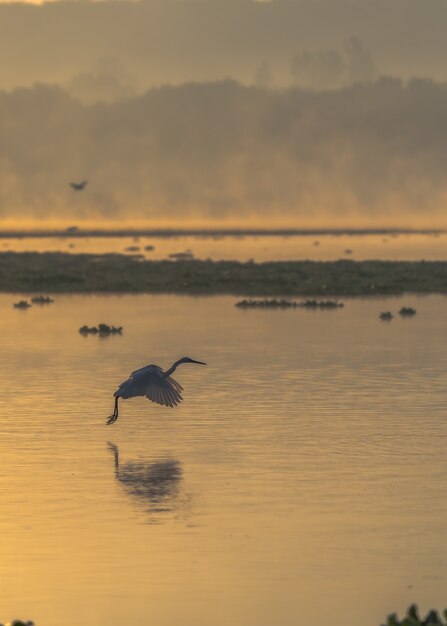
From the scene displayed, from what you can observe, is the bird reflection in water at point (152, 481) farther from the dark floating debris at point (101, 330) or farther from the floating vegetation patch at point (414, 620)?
the dark floating debris at point (101, 330)

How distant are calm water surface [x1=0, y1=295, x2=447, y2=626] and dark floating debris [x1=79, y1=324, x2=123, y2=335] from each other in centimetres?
580

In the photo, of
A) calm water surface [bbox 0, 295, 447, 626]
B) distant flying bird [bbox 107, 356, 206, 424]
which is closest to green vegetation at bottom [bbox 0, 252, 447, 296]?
calm water surface [bbox 0, 295, 447, 626]

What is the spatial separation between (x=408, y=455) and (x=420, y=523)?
460 centimetres

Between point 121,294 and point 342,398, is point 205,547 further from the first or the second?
point 121,294

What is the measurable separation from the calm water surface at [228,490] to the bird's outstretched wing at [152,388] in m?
0.59

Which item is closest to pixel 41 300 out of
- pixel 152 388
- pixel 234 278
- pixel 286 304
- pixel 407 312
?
pixel 286 304

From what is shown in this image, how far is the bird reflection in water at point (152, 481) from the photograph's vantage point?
1873 centimetres

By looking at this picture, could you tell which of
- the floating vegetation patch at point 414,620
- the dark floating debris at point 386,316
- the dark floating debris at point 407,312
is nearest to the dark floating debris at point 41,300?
the dark floating debris at point 407,312

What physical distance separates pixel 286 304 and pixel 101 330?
14682mm

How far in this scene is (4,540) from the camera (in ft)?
54.1

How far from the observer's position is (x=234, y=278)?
74375mm

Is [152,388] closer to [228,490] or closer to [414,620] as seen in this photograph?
[228,490]

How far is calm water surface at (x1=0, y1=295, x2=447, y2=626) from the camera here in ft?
46.7

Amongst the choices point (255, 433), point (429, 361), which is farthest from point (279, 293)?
point (255, 433)
